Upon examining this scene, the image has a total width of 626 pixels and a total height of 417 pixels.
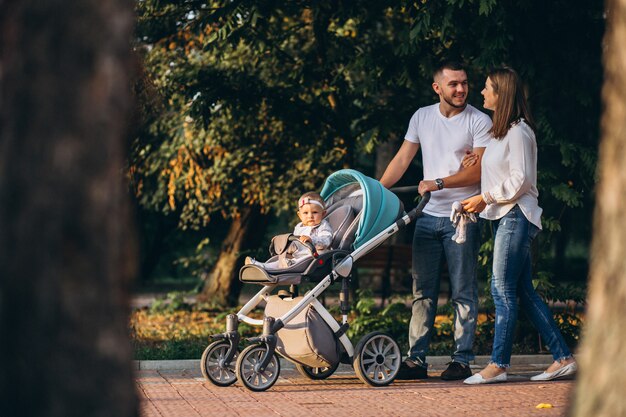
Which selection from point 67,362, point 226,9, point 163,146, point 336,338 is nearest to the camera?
point 67,362

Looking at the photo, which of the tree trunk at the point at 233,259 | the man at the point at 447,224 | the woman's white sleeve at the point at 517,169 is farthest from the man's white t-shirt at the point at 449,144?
the tree trunk at the point at 233,259

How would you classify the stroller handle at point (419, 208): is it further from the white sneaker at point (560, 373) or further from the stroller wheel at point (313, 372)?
the white sneaker at point (560, 373)

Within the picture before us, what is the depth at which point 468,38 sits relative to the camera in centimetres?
1038

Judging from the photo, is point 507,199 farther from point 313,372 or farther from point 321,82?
point 321,82

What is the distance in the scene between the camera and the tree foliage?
9.97 m

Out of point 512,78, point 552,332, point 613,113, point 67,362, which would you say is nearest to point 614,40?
point 613,113

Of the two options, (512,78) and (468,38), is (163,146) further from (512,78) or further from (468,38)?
(512,78)

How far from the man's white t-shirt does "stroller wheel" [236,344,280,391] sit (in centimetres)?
185

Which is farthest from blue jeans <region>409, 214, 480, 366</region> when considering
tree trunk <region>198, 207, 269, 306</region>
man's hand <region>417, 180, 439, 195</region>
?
tree trunk <region>198, 207, 269, 306</region>

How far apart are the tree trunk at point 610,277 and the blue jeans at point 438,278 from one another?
4798 mm

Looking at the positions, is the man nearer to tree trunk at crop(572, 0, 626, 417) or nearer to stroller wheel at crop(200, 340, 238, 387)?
stroller wheel at crop(200, 340, 238, 387)

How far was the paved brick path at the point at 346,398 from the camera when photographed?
6.63 meters

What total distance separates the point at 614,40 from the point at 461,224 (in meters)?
4.71

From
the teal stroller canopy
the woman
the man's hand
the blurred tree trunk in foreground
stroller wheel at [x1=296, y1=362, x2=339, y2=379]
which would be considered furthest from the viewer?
stroller wheel at [x1=296, y1=362, x2=339, y2=379]
